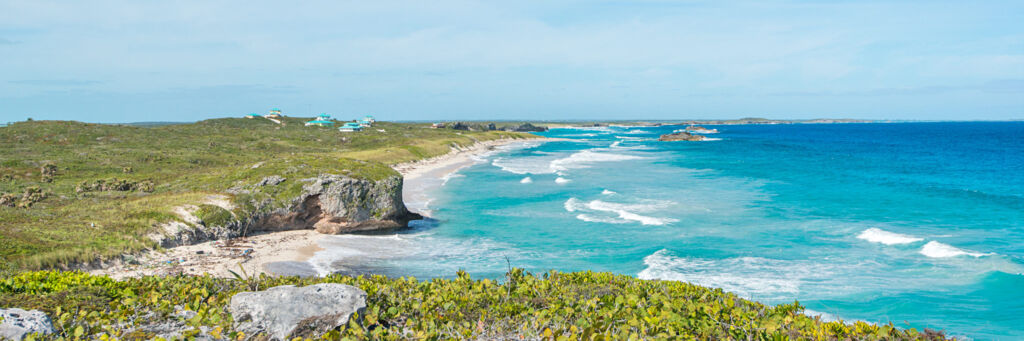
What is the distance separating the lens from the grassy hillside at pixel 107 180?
17.3 metres

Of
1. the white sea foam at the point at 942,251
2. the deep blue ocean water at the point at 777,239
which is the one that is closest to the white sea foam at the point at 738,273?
the deep blue ocean water at the point at 777,239

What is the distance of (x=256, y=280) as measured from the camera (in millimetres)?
8789

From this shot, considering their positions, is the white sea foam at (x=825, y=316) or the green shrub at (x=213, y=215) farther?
the green shrub at (x=213, y=215)

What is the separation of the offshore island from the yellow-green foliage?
0.09 ft

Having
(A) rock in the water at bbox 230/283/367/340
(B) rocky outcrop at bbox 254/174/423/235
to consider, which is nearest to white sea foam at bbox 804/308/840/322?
(A) rock in the water at bbox 230/283/367/340

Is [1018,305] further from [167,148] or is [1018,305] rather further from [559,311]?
[167,148]

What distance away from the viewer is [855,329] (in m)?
7.31

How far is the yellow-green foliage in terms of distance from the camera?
646cm

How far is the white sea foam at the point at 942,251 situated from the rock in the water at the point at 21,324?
26.8 metres

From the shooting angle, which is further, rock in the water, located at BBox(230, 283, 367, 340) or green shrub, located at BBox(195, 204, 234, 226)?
green shrub, located at BBox(195, 204, 234, 226)

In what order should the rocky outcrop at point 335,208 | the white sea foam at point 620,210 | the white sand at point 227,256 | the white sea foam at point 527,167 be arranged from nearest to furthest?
the white sand at point 227,256, the rocky outcrop at point 335,208, the white sea foam at point 620,210, the white sea foam at point 527,167

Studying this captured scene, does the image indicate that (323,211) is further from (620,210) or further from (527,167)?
(527,167)

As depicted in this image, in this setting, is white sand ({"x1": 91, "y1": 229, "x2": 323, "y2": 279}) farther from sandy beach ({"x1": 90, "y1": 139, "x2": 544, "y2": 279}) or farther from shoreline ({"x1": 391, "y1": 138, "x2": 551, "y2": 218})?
shoreline ({"x1": 391, "y1": 138, "x2": 551, "y2": 218})

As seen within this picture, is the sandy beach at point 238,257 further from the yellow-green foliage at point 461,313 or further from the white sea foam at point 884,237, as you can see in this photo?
the white sea foam at point 884,237
